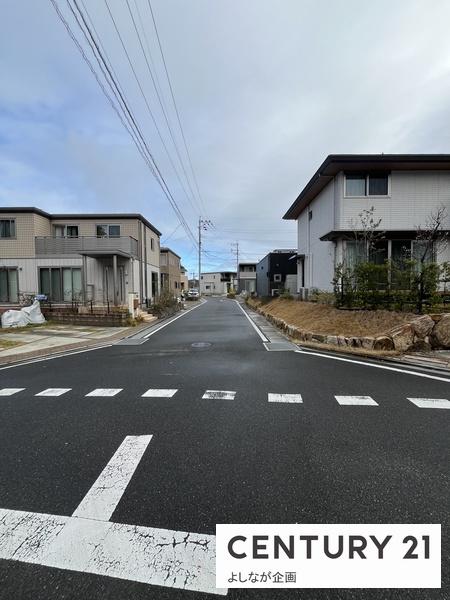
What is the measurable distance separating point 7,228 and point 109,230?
5.63m

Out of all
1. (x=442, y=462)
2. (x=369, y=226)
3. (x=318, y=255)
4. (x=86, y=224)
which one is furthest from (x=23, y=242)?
(x=442, y=462)

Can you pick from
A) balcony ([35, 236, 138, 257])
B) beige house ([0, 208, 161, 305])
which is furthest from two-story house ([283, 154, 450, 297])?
beige house ([0, 208, 161, 305])

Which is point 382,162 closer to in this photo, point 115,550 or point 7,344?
point 115,550

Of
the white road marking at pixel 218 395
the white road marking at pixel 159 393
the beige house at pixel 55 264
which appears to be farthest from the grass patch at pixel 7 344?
Answer: the white road marking at pixel 218 395

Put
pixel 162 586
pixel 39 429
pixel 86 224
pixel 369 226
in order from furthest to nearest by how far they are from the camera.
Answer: pixel 86 224, pixel 369 226, pixel 39 429, pixel 162 586

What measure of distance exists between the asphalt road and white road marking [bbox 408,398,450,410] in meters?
0.17

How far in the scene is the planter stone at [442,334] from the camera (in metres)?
7.99

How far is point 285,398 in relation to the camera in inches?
184

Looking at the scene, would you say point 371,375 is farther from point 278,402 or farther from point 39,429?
point 39,429

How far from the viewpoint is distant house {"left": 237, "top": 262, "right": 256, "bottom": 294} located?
192ft

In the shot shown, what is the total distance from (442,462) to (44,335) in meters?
12.7

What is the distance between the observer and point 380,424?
3.75 meters

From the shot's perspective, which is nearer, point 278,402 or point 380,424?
point 380,424

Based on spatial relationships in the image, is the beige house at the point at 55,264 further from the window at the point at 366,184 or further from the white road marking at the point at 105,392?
the white road marking at the point at 105,392
